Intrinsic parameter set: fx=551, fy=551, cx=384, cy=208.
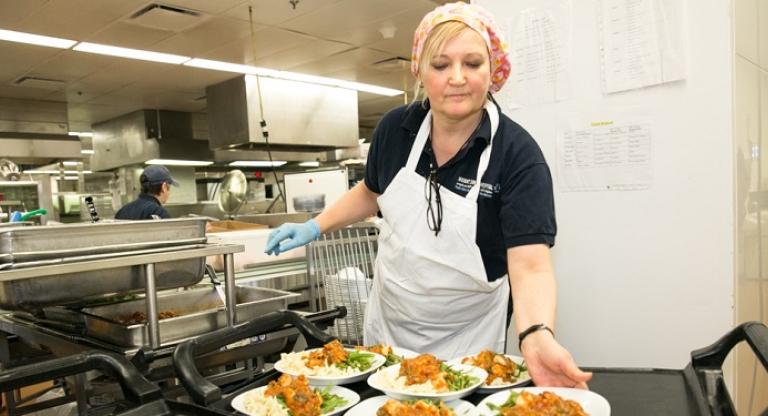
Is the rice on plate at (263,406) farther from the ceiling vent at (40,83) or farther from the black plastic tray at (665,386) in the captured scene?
the ceiling vent at (40,83)

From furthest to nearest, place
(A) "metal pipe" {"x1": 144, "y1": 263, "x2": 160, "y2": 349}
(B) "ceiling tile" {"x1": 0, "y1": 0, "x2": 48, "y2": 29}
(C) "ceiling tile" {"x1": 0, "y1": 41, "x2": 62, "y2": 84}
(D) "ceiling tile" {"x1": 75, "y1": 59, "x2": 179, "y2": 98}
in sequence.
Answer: (D) "ceiling tile" {"x1": 75, "y1": 59, "x2": 179, "y2": 98}
(C) "ceiling tile" {"x1": 0, "y1": 41, "x2": 62, "y2": 84}
(B) "ceiling tile" {"x1": 0, "y1": 0, "x2": 48, "y2": 29}
(A) "metal pipe" {"x1": 144, "y1": 263, "x2": 160, "y2": 349}

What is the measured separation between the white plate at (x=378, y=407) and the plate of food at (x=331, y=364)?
4.0 inches

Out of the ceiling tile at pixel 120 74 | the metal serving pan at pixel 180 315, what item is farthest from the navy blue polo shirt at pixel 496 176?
the ceiling tile at pixel 120 74

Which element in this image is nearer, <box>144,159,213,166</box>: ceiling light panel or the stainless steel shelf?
the stainless steel shelf

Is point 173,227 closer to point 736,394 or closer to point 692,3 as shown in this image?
point 692,3

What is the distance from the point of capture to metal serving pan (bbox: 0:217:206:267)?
1.41m

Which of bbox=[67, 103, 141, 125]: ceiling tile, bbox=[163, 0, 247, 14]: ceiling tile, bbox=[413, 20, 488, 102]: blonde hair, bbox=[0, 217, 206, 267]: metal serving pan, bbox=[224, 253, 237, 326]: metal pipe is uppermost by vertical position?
bbox=[163, 0, 247, 14]: ceiling tile

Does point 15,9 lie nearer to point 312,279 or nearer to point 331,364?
point 312,279

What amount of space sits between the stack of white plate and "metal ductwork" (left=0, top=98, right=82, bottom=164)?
21.9ft

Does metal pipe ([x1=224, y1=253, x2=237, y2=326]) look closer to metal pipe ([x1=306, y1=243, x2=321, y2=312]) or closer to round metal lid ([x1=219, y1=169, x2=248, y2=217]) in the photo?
metal pipe ([x1=306, y1=243, x2=321, y2=312])

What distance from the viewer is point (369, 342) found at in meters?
1.73

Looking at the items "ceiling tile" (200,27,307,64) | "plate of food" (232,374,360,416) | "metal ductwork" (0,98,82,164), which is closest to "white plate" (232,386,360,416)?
"plate of food" (232,374,360,416)

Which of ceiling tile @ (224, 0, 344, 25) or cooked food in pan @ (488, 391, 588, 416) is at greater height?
ceiling tile @ (224, 0, 344, 25)

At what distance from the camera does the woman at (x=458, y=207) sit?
1.29m
